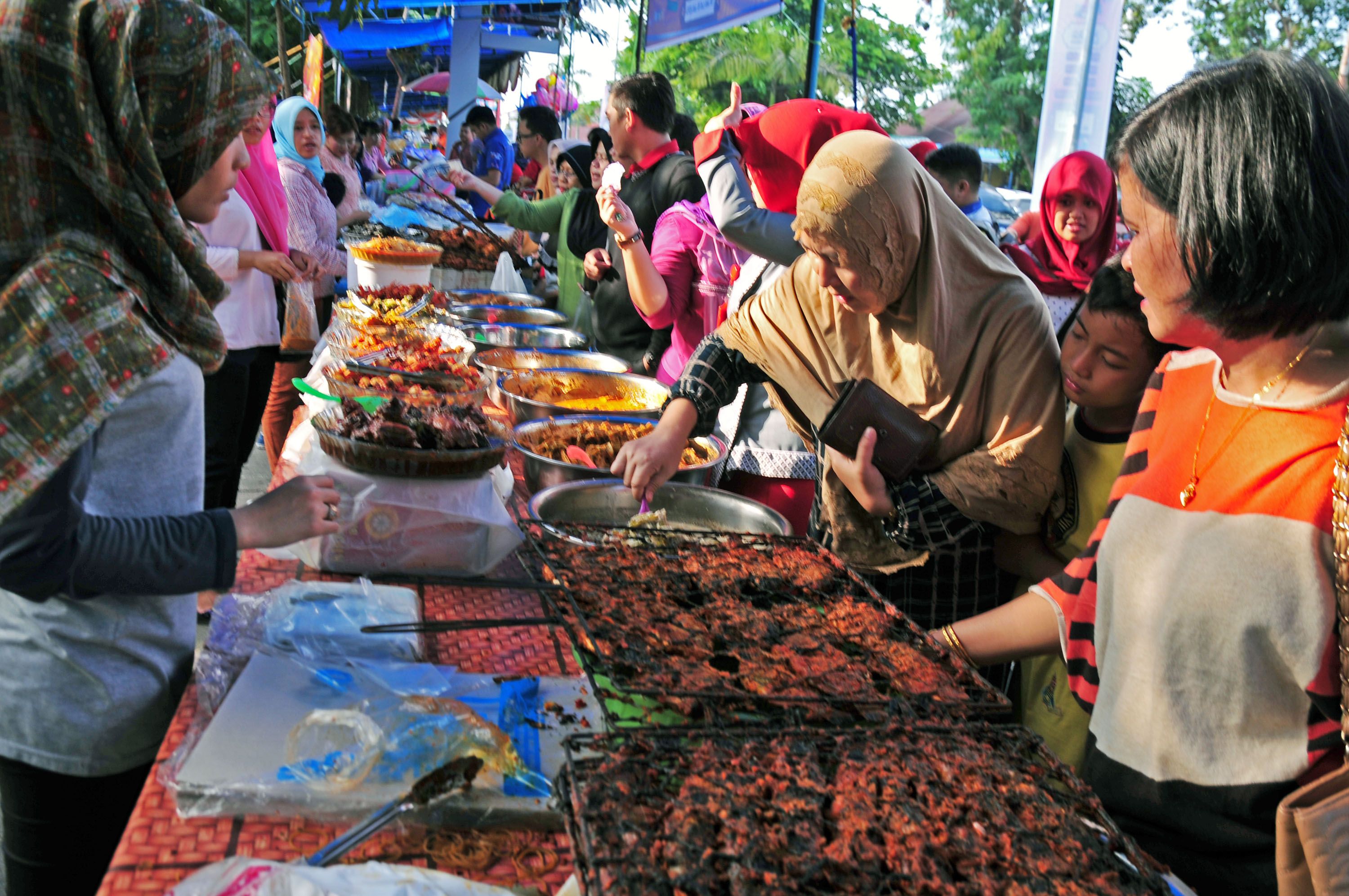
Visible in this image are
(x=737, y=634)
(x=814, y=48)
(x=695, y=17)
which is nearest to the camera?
(x=737, y=634)

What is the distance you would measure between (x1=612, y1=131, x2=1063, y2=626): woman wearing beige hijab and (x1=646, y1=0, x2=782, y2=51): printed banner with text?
20.3 ft

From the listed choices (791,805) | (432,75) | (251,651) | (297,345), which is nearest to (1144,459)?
(791,805)

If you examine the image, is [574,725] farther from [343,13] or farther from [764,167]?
[343,13]

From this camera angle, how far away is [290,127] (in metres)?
5.86

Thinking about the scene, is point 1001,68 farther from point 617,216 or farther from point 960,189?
point 617,216

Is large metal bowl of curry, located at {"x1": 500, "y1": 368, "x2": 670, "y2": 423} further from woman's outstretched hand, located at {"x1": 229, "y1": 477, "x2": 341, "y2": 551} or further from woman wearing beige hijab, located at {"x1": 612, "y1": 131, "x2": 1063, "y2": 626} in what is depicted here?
woman's outstretched hand, located at {"x1": 229, "y1": 477, "x2": 341, "y2": 551}

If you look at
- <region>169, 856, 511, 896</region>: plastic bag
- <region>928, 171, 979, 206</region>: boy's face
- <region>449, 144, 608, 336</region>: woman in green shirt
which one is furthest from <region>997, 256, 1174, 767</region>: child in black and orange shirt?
<region>928, 171, 979, 206</region>: boy's face

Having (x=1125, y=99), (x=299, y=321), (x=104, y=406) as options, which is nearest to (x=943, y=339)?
(x=104, y=406)

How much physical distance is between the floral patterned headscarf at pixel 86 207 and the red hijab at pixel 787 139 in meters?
1.81

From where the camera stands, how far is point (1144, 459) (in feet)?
4.77

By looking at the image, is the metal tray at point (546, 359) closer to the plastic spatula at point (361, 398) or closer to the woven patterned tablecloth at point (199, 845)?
the plastic spatula at point (361, 398)

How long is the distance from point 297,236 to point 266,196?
124 centimetres

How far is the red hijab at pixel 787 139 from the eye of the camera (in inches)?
110

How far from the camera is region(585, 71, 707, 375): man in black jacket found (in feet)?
12.3
